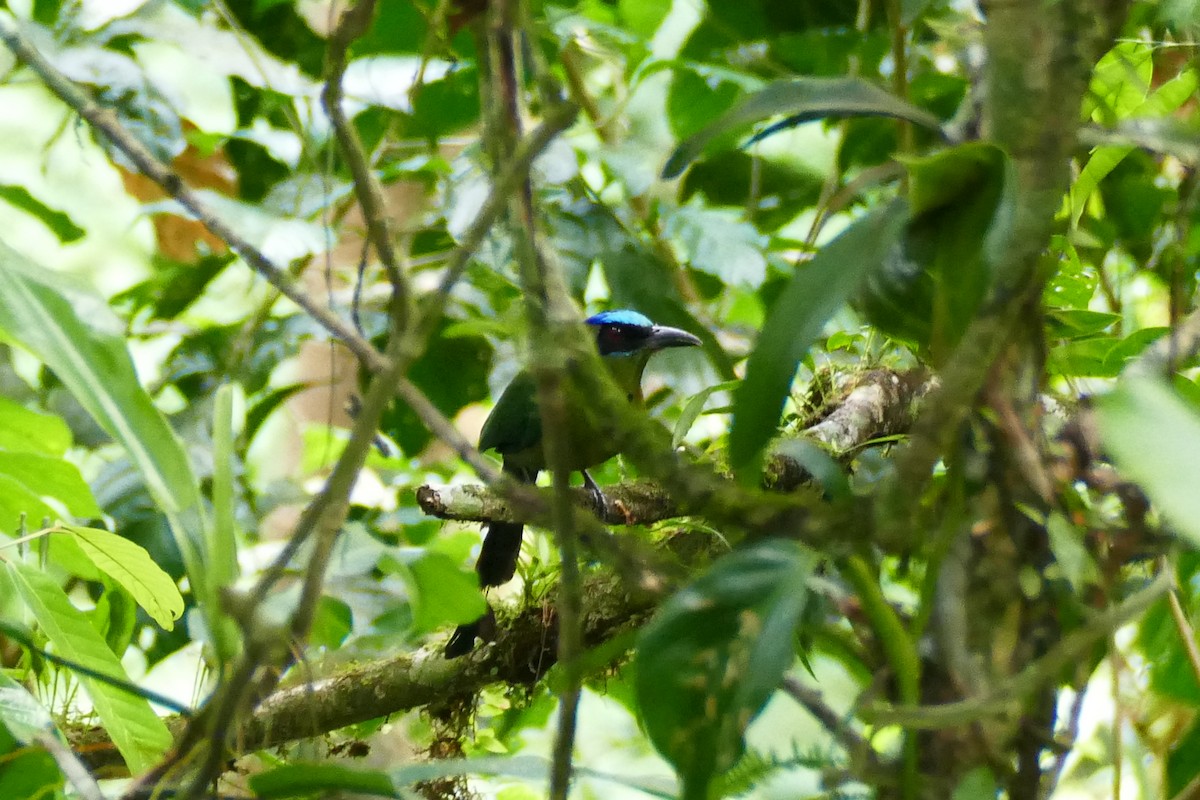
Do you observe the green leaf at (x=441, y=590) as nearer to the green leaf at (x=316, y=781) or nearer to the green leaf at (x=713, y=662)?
the green leaf at (x=316, y=781)

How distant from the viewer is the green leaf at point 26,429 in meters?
1.87

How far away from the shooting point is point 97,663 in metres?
1.50

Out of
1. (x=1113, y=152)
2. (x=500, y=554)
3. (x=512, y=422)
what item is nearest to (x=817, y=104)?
(x=1113, y=152)

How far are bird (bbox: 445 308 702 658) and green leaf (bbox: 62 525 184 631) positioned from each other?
0.56m

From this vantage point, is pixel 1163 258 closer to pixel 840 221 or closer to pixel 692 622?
pixel 840 221

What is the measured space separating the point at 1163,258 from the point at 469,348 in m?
1.73

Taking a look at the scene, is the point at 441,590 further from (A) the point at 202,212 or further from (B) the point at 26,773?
(B) the point at 26,773

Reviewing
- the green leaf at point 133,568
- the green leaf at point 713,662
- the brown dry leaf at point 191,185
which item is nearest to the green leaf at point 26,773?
the green leaf at point 133,568

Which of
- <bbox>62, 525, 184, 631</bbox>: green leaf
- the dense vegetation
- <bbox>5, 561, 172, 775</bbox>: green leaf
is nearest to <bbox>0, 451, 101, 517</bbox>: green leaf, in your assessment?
the dense vegetation

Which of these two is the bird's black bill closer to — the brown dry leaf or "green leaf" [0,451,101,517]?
the brown dry leaf

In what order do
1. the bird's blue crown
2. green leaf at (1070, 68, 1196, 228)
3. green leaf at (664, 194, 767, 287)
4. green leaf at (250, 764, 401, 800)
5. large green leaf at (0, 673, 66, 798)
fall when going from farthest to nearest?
1. the bird's blue crown
2. green leaf at (664, 194, 767, 287)
3. green leaf at (1070, 68, 1196, 228)
4. large green leaf at (0, 673, 66, 798)
5. green leaf at (250, 764, 401, 800)

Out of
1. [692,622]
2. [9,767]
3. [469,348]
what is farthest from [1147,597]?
[469,348]

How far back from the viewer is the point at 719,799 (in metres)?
0.90

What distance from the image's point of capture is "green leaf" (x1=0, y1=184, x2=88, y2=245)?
107 inches
